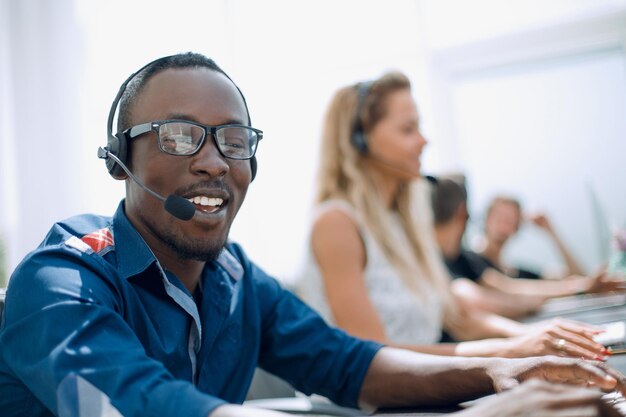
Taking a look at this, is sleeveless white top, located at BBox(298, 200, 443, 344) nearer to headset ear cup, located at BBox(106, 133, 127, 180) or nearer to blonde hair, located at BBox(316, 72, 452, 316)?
blonde hair, located at BBox(316, 72, 452, 316)

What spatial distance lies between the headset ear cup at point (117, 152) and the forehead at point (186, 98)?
0.03 metres

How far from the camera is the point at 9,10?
6.43 ft

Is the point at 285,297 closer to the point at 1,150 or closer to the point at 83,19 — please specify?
the point at 1,150

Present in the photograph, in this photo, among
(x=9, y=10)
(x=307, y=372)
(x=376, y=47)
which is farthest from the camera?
(x=376, y=47)

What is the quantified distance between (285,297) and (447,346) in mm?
329

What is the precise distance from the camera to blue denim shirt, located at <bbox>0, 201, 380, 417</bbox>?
2.07 ft

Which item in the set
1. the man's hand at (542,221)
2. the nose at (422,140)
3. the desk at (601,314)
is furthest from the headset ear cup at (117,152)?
the man's hand at (542,221)

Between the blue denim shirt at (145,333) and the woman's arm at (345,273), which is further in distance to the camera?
the woman's arm at (345,273)

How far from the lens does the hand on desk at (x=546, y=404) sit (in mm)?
516

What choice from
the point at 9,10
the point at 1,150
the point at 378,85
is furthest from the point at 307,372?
the point at 9,10

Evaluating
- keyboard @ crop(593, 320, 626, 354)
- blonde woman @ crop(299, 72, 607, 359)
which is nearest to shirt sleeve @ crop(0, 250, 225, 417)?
keyboard @ crop(593, 320, 626, 354)

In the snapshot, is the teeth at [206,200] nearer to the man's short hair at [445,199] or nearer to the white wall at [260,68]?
the white wall at [260,68]

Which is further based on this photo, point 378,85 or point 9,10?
point 9,10

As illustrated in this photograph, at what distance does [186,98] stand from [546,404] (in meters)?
0.58
